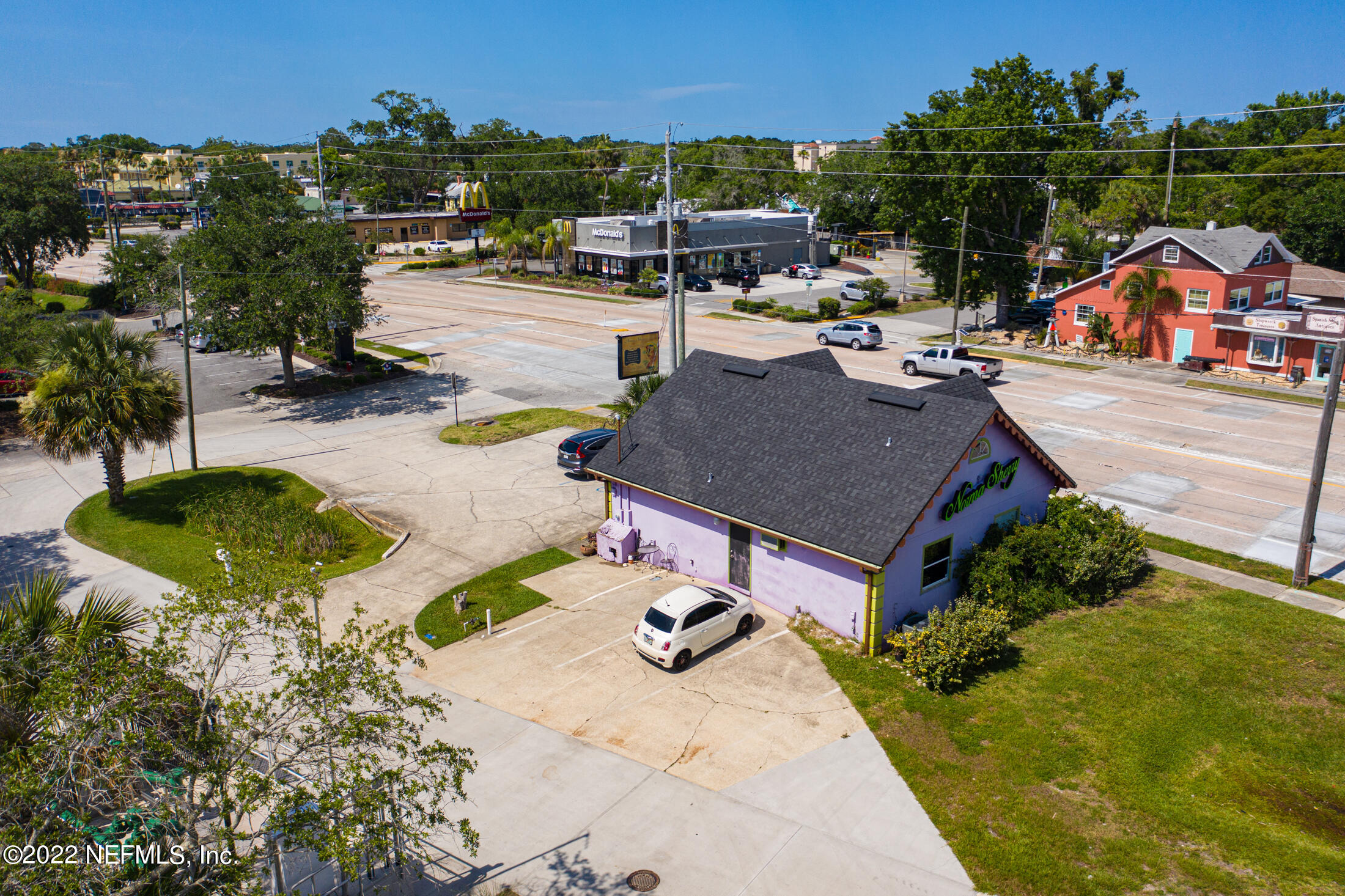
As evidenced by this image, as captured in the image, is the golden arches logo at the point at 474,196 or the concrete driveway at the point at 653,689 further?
the golden arches logo at the point at 474,196

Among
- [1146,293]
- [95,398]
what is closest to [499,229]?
[1146,293]

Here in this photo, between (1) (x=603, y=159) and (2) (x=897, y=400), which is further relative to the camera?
(1) (x=603, y=159)

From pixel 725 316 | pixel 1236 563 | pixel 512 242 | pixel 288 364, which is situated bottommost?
pixel 1236 563

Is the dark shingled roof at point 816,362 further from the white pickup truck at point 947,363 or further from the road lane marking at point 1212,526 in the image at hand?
the white pickup truck at point 947,363

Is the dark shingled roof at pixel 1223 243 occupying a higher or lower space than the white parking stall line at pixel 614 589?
higher

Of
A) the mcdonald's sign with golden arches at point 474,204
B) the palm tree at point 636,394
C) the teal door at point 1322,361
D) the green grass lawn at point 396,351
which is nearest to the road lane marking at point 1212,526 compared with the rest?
the palm tree at point 636,394

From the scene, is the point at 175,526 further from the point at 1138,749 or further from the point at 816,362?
the point at 1138,749
